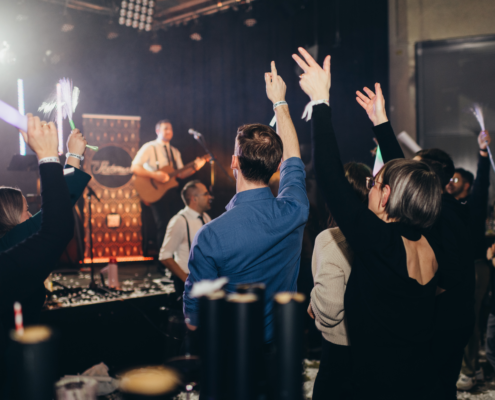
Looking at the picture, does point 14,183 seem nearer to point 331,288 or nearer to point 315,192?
point 315,192

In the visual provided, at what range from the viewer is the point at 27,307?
1438 millimetres

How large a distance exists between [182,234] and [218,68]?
3843mm

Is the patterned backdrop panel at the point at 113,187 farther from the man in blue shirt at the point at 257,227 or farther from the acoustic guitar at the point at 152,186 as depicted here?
the man in blue shirt at the point at 257,227

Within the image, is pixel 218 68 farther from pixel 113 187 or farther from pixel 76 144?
pixel 76 144

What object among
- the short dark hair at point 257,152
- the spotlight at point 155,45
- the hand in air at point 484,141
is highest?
the spotlight at point 155,45

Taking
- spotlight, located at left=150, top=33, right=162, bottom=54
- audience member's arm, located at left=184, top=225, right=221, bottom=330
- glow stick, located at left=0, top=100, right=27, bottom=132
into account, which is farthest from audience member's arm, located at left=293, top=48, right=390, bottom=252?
spotlight, located at left=150, top=33, right=162, bottom=54

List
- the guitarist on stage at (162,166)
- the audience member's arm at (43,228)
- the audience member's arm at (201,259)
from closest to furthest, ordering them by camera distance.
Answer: the audience member's arm at (43,228) < the audience member's arm at (201,259) < the guitarist on stage at (162,166)

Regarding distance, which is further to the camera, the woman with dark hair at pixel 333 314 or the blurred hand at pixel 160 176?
the blurred hand at pixel 160 176

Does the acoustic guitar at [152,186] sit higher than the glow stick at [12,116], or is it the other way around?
the glow stick at [12,116]

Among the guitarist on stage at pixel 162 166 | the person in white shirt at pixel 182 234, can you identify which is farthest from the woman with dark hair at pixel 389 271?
the guitarist on stage at pixel 162 166

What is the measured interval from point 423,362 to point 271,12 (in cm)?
600

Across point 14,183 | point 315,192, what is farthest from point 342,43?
point 14,183

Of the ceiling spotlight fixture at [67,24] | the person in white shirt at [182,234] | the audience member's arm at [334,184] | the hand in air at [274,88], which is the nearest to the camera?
the audience member's arm at [334,184]

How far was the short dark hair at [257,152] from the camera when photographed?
1386mm
